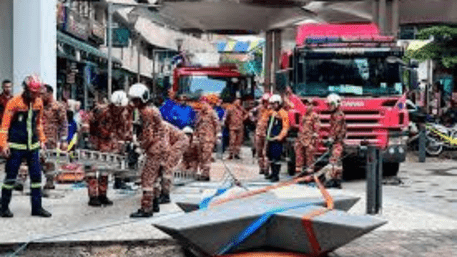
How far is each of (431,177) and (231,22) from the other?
21752 mm

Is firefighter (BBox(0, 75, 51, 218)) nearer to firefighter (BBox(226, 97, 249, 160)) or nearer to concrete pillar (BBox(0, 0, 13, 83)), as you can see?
concrete pillar (BBox(0, 0, 13, 83))

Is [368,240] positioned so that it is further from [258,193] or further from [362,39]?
[362,39]

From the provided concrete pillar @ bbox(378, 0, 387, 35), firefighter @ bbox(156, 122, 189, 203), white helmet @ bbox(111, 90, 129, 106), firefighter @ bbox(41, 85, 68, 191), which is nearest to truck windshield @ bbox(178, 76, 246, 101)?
concrete pillar @ bbox(378, 0, 387, 35)

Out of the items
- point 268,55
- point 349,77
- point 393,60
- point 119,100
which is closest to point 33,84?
point 119,100

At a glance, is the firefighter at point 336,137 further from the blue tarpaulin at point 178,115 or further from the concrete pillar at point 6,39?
the concrete pillar at point 6,39

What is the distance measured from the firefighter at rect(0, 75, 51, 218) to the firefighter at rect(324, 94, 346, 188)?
609 centimetres

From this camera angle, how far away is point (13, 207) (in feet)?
36.3

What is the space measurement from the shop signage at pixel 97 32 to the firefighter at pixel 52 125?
21554 millimetres

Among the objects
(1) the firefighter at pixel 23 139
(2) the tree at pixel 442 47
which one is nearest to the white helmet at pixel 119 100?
(1) the firefighter at pixel 23 139

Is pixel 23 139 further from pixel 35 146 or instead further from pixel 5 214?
pixel 5 214

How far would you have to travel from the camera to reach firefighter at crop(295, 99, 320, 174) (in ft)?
49.9

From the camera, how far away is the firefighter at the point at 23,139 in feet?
32.9

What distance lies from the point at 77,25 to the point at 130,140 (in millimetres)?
19735

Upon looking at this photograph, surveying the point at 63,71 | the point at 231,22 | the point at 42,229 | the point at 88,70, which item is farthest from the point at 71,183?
the point at 231,22
